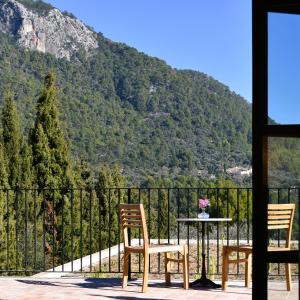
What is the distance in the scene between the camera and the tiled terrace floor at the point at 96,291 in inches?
241

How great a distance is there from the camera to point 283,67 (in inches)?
101

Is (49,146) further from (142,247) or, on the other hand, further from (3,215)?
(142,247)

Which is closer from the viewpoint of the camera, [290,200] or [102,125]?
[290,200]

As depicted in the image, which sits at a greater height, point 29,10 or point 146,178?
point 29,10

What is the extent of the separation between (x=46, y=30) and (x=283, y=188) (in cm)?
3487

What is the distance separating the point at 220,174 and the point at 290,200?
28080 millimetres

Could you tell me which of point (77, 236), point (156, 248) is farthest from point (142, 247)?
point (77, 236)

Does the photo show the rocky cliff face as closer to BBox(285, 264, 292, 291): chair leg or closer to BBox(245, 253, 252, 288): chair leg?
BBox(245, 253, 252, 288): chair leg

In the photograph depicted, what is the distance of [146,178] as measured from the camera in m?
30.7

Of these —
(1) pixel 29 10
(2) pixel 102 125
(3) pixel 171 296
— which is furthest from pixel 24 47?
(3) pixel 171 296

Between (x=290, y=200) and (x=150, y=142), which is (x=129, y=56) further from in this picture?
(x=290, y=200)

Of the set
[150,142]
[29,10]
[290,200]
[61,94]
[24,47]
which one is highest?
[29,10]

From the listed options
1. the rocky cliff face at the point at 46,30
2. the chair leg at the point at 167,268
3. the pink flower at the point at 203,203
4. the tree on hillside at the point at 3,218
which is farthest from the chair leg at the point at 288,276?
the rocky cliff face at the point at 46,30

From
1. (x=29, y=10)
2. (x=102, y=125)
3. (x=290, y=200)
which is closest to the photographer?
(x=290, y=200)
